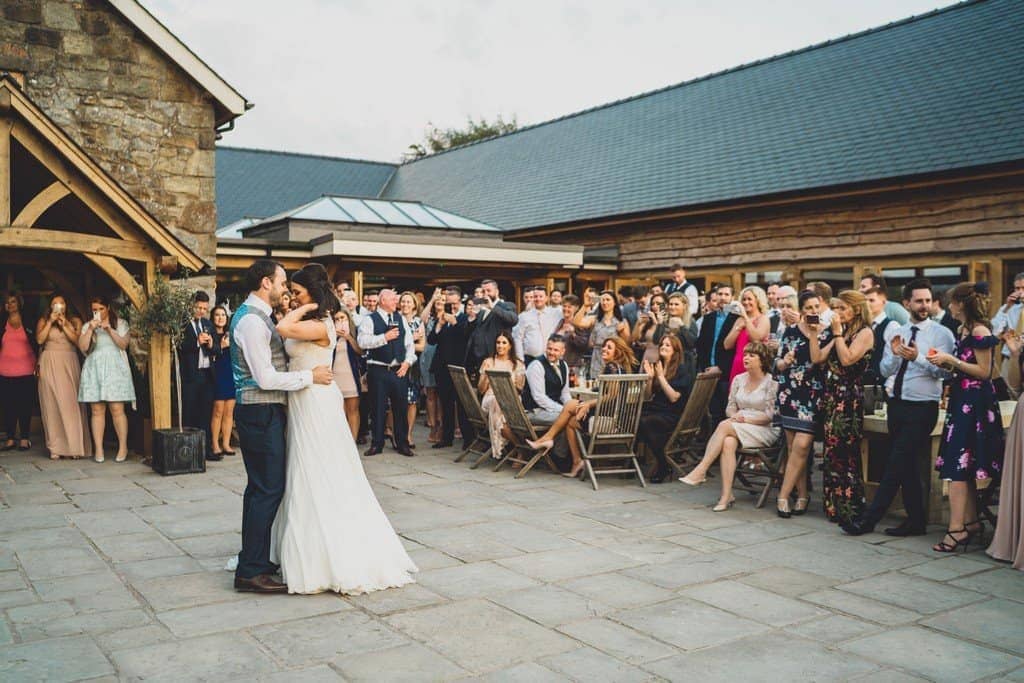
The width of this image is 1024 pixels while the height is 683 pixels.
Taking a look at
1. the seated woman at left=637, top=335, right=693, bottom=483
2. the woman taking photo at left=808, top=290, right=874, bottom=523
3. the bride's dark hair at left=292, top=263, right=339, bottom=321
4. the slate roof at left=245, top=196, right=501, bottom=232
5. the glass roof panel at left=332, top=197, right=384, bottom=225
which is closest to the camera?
the bride's dark hair at left=292, top=263, right=339, bottom=321

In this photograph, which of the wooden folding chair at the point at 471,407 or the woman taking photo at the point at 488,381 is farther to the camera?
the wooden folding chair at the point at 471,407

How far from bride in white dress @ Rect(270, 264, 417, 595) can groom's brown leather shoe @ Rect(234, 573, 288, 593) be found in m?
0.07

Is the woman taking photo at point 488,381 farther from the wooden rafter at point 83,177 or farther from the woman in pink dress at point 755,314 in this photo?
the wooden rafter at point 83,177

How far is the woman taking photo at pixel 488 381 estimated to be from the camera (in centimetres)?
854

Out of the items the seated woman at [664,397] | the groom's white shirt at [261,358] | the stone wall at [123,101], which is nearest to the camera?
the groom's white shirt at [261,358]

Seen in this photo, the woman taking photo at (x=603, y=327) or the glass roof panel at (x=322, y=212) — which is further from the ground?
the glass roof panel at (x=322, y=212)

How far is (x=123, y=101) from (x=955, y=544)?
397 inches

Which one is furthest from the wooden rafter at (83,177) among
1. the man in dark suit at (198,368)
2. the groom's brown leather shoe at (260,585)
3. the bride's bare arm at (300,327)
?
the groom's brown leather shoe at (260,585)

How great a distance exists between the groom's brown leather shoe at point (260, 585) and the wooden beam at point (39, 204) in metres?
4.79

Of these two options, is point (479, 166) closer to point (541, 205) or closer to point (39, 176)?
point (541, 205)

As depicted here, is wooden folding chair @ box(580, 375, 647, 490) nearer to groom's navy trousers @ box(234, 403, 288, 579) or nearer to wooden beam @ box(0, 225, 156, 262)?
groom's navy trousers @ box(234, 403, 288, 579)

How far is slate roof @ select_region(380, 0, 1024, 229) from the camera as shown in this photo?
12.8 metres

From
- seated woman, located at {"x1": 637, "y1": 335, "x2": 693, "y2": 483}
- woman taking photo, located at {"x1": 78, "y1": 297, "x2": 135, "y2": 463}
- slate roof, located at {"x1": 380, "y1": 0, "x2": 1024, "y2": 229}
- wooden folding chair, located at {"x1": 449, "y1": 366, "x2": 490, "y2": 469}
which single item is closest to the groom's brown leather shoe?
wooden folding chair, located at {"x1": 449, "y1": 366, "x2": 490, "y2": 469}

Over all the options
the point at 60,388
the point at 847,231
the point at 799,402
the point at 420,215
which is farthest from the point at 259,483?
the point at 420,215
